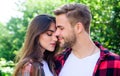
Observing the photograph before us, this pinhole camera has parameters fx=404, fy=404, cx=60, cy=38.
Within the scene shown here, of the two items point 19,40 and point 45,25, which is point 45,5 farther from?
point 45,25

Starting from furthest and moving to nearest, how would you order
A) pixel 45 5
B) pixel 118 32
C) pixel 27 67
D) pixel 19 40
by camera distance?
pixel 19 40
pixel 45 5
pixel 118 32
pixel 27 67

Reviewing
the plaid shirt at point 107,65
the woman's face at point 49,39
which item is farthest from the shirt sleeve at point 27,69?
the plaid shirt at point 107,65

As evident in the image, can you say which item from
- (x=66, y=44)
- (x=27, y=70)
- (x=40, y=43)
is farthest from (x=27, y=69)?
(x=66, y=44)

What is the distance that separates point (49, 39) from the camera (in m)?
4.47

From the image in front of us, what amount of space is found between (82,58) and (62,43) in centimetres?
28

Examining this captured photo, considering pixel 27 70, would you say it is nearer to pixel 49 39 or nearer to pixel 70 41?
pixel 49 39

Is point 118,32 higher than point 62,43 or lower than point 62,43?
lower

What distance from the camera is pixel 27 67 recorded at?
425cm

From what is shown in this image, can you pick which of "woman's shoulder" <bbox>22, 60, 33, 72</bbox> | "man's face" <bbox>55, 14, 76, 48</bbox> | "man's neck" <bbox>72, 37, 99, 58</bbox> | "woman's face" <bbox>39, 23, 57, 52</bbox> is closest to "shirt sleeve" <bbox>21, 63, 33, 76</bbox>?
"woman's shoulder" <bbox>22, 60, 33, 72</bbox>

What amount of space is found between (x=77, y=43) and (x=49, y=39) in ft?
1.04

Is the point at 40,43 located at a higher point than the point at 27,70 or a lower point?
higher

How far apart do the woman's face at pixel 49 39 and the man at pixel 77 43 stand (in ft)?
0.24

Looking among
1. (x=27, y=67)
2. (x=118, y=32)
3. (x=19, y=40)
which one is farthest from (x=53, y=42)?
(x=19, y=40)

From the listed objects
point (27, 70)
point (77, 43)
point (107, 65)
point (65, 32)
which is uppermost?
point (65, 32)
